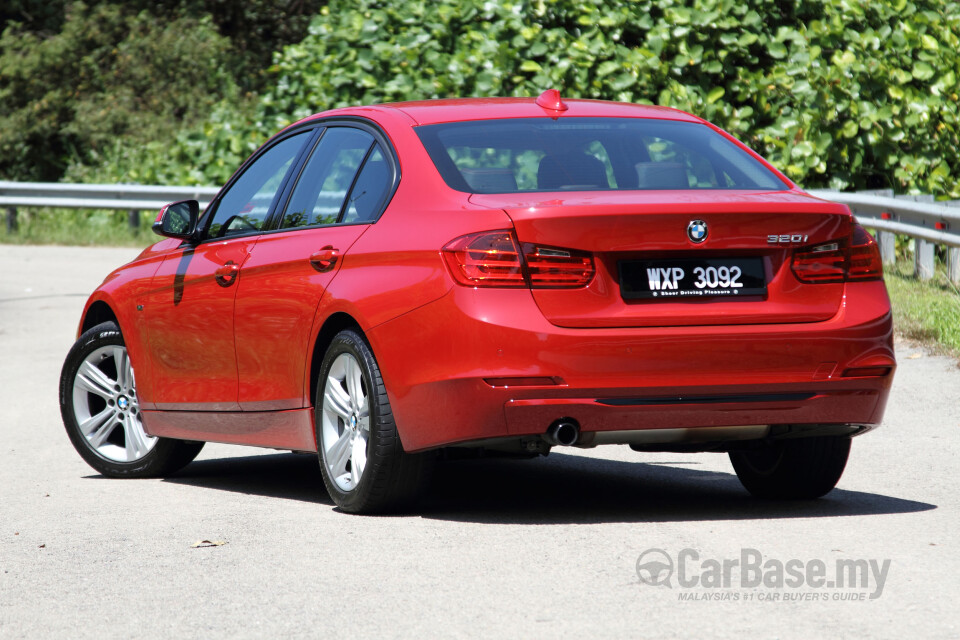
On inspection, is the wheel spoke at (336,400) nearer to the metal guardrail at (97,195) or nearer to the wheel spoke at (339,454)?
the wheel spoke at (339,454)

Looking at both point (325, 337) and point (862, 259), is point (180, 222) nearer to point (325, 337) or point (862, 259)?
point (325, 337)

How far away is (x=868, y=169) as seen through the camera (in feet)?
54.9

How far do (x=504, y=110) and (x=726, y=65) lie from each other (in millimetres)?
11858

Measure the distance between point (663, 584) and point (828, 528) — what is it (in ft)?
3.80

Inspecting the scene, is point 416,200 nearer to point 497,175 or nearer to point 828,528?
point 497,175

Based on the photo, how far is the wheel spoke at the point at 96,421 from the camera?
8000mm

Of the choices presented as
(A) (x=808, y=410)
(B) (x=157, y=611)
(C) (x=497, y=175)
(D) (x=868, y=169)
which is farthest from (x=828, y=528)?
(D) (x=868, y=169)

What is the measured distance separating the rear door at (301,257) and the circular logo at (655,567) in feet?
5.60

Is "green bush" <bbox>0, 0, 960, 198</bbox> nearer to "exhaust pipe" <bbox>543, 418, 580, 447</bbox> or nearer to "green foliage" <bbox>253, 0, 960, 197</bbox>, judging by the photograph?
"green foliage" <bbox>253, 0, 960, 197</bbox>

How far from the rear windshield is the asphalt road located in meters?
1.25

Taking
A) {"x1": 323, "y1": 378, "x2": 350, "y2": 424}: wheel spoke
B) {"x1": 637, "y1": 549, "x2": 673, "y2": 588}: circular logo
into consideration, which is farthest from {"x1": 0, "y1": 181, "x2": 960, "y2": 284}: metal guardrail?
{"x1": 637, "y1": 549, "x2": 673, "y2": 588}: circular logo

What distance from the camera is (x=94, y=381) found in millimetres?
8062

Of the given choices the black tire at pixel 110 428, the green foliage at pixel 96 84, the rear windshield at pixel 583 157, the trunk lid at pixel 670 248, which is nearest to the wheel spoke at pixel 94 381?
the black tire at pixel 110 428

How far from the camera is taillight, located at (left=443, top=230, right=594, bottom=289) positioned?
18.0ft
